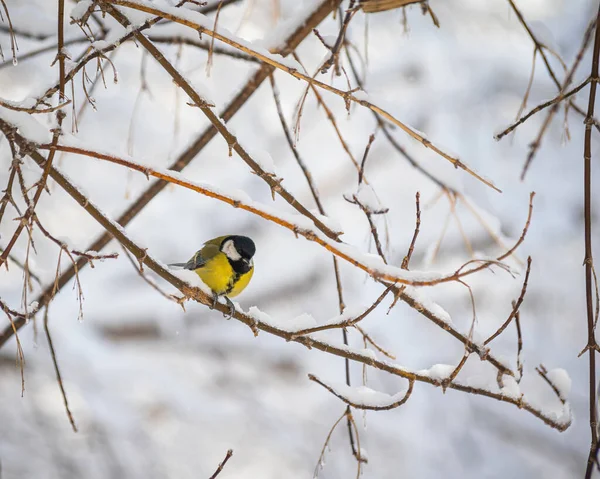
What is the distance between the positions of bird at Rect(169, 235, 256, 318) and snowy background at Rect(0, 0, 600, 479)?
3.85ft

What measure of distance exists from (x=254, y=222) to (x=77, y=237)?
111 cm

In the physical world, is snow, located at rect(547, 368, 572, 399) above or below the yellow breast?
below

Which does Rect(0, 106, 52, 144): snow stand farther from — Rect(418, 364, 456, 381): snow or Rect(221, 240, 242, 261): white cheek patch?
Rect(221, 240, 242, 261): white cheek patch

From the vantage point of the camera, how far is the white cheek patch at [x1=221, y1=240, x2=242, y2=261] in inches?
93.4

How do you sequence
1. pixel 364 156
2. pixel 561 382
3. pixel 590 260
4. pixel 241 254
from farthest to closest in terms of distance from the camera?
pixel 241 254
pixel 561 382
pixel 364 156
pixel 590 260

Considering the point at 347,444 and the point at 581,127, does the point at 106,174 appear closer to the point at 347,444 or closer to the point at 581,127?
the point at 347,444

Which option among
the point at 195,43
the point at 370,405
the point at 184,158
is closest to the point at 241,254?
the point at 184,158

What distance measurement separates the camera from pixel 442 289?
12.7ft

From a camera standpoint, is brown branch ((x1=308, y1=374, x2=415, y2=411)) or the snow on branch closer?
the snow on branch

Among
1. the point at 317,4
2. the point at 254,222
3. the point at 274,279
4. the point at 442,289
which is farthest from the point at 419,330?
the point at 317,4

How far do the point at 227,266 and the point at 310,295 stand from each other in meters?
1.65

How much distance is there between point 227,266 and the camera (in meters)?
2.32

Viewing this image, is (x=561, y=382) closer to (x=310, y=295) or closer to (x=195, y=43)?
(x=195, y=43)

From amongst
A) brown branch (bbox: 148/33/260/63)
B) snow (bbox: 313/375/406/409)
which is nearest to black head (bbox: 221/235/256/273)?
brown branch (bbox: 148/33/260/63)
